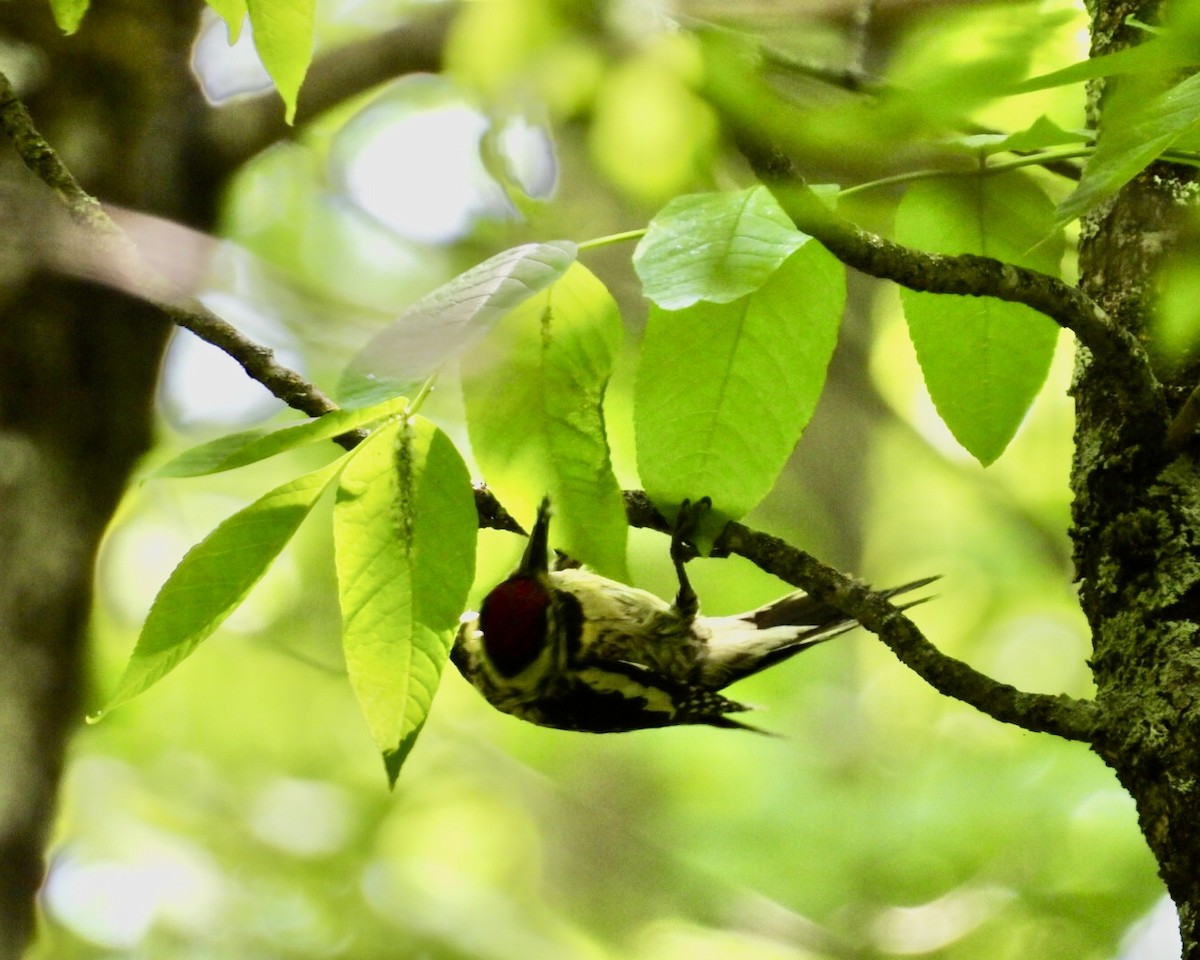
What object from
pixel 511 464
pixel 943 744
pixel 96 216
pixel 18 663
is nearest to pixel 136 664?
pixel 511 464

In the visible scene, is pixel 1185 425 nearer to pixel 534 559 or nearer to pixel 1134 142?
pixel 1134 142

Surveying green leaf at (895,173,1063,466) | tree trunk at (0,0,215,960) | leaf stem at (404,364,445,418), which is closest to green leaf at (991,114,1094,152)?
green leaf at (895,173,1063,466)

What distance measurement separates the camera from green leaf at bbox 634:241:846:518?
1081mm

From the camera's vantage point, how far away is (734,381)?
3.55 ft

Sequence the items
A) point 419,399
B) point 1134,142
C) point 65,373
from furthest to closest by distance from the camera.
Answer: point 65,373
point 419,399
point 1134,142

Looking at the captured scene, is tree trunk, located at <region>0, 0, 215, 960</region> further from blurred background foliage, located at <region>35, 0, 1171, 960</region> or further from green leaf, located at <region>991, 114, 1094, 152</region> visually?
green leaf, located at <region>991, 114, 1094, 152</region>

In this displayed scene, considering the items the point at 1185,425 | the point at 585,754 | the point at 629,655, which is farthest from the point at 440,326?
the point at 585,754

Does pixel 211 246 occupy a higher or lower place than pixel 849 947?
higher

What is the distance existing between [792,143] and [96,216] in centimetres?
77

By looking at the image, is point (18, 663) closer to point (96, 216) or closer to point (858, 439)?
→ point (96, 216)

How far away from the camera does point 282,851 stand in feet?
14.9

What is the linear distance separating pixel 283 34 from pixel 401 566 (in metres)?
0.48

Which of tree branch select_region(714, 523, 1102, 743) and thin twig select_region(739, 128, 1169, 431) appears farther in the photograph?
tree branch select_region(714, 523, 1102, 743)

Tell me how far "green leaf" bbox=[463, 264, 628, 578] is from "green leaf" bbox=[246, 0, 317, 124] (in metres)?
0.28
